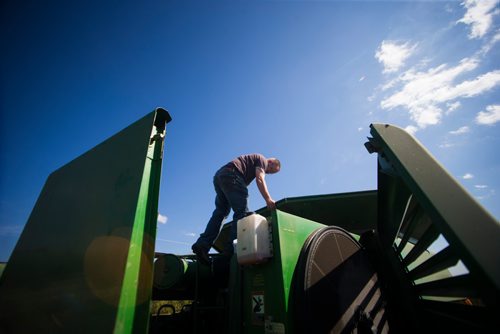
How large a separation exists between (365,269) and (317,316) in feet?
3.16

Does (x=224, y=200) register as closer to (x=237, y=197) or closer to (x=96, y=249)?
(x=237, y=197)

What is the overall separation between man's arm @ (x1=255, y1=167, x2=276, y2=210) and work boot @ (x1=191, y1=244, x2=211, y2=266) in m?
0.85

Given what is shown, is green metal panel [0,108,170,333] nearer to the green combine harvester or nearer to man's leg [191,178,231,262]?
the green combine harvester

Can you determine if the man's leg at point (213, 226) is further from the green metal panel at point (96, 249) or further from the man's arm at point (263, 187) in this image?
the green metal panel at point (96, 249)

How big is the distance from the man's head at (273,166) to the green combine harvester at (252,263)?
1529 millimetres

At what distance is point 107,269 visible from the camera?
47.2 inches

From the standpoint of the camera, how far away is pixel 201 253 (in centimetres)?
242

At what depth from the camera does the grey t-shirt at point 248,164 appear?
288cm

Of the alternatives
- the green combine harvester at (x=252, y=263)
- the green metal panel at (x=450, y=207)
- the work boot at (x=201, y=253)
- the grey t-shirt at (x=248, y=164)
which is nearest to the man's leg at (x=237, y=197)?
the grey t-shirt at (x=248, y=164)

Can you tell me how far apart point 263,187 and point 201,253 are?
0.99m

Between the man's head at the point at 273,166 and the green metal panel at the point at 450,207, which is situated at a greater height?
the man's head at the point at 273,166

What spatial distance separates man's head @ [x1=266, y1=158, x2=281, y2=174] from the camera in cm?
345

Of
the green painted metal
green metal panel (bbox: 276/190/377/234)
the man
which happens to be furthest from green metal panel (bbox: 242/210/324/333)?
green metal panel (bbox: 276/190/377/234)

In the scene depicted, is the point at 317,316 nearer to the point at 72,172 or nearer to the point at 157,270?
the point at 157,270
